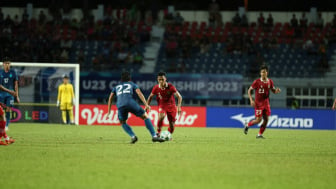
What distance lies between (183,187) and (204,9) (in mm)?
37014

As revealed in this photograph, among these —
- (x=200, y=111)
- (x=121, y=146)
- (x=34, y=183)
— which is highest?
(x=34, y=183)

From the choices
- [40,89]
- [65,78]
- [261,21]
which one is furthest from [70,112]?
[261,21]

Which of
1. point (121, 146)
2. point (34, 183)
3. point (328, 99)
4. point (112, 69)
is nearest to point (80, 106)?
point (112, 69)

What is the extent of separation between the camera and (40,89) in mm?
30516

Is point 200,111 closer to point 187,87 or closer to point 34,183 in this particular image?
point 187,87

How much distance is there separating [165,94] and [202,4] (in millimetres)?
27712

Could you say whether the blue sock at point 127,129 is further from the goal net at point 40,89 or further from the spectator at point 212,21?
the spectator at point 212,21

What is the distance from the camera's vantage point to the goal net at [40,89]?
30156 mm

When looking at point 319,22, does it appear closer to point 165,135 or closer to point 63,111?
point 63,111

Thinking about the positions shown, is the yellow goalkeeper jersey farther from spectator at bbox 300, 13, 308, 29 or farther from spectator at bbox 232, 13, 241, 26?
spectator at bbox 300, 13, 308, 29

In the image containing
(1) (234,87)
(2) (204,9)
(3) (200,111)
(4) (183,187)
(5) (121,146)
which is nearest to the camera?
(4) (183,187)

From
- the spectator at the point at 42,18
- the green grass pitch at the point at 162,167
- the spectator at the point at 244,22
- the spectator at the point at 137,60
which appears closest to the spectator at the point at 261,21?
the spectator at the point at 244,22

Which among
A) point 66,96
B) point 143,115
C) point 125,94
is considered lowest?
point 66,96

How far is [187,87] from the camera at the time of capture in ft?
116
